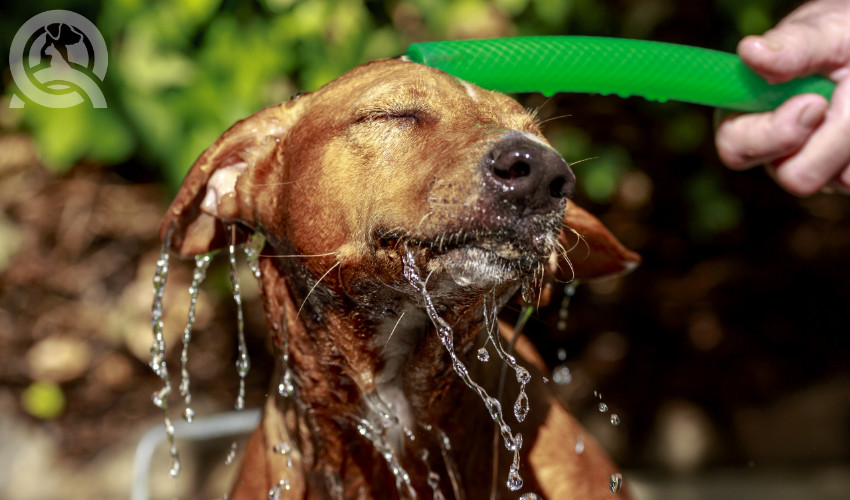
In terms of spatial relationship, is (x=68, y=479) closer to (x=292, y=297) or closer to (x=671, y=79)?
(x=292, y=297)

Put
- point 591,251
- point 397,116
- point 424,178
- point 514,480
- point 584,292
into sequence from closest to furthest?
1. point 424,178
2. point 397,116
3. point 514,480
4. point 591,251
5. point 584,292

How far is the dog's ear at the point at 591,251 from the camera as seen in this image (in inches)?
77.3

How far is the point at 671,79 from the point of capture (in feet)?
6.49

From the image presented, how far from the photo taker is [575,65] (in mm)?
1909

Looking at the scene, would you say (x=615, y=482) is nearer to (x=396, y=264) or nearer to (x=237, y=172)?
(x=396, y=264)

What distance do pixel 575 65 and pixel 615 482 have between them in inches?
38.3

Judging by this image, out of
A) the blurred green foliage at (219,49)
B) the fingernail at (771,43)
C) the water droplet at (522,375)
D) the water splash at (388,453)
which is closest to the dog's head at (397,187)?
the water droplet at (522,375)

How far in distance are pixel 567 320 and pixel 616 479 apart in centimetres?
184

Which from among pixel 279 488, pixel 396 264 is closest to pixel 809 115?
pixel 396 264

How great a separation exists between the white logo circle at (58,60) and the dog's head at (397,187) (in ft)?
3.89

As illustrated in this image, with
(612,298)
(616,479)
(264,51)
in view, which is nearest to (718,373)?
(612,298)

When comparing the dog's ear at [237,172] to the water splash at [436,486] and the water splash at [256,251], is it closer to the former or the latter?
the water splash at [256,251]

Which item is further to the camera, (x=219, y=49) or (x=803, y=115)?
(x=219, y=49)

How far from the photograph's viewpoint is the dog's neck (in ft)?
5.82
